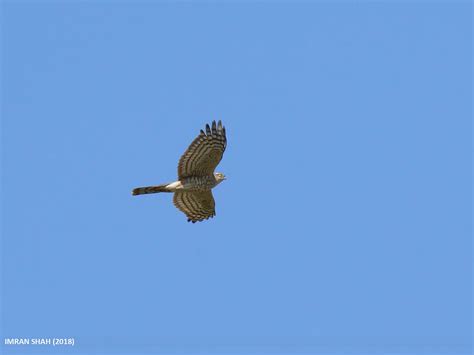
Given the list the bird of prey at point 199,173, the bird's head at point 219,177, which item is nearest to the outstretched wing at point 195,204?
the bird of prey at point 199,173

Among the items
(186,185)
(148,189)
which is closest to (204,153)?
(186,185)

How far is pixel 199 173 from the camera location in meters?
24.3

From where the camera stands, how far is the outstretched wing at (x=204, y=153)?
2352 cm

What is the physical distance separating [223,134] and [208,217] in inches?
133

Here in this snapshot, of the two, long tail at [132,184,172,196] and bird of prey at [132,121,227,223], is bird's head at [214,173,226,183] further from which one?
long tail at [132,184,172,196]

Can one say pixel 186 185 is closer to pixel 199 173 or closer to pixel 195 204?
pixel 199 173

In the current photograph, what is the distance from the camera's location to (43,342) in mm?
22672

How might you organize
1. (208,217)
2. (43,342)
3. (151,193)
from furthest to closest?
1. (208,217)
2. (151,193)
3. (43,342)

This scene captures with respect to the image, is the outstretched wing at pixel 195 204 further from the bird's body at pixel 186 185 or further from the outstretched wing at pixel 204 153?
the outstretched wing at pixel 204 153

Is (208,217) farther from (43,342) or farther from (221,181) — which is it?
(43,342)

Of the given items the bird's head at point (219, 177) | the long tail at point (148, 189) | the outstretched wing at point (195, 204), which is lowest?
the long tail at point (148, 189)

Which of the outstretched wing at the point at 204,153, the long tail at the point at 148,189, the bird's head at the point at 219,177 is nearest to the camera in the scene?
the outstretched wing at the point at 204,153

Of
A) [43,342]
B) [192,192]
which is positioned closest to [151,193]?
[192,192]

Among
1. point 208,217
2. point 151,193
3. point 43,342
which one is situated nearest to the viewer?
point 43,342
